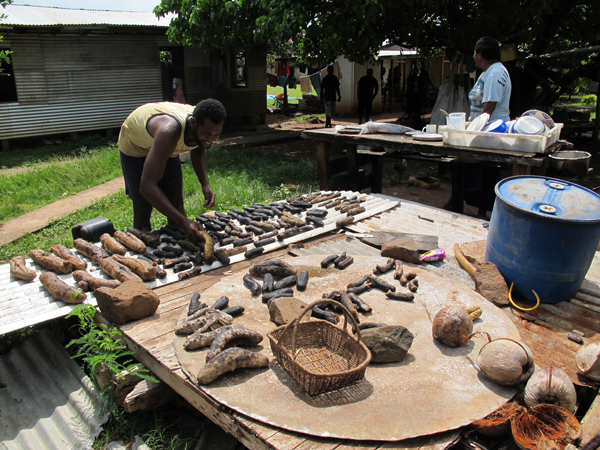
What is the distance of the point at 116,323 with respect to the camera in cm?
351

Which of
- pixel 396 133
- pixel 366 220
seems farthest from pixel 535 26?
pixel 366 220

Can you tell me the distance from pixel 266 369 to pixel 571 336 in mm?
2292

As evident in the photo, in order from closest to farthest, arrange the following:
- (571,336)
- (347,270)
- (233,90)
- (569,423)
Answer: (569,423)
(571,336)
(347,270)
(233,90)

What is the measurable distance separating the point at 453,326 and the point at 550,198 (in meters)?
1.59

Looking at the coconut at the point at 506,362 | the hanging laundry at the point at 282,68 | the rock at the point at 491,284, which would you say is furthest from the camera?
the hanging laundry at the point at 282,68

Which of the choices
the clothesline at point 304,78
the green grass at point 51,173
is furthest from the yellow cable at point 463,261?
the clothesline at point 304,78

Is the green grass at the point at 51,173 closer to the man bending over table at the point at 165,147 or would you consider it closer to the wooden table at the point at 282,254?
the man bending over table at the point at 165,147

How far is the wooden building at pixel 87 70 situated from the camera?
1296cm

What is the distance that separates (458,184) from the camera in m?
6.98

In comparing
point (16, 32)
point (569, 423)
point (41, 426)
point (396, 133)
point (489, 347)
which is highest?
point (16, 32)

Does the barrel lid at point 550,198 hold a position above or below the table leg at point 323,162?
above

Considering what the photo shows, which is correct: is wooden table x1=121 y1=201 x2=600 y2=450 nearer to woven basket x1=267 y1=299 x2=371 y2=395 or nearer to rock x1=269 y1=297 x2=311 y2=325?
woven basket x1=267 y1=299 x2=371 y2=395

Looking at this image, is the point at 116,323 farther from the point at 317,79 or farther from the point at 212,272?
the point at 317,79

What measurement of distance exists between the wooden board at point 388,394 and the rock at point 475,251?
107cm
